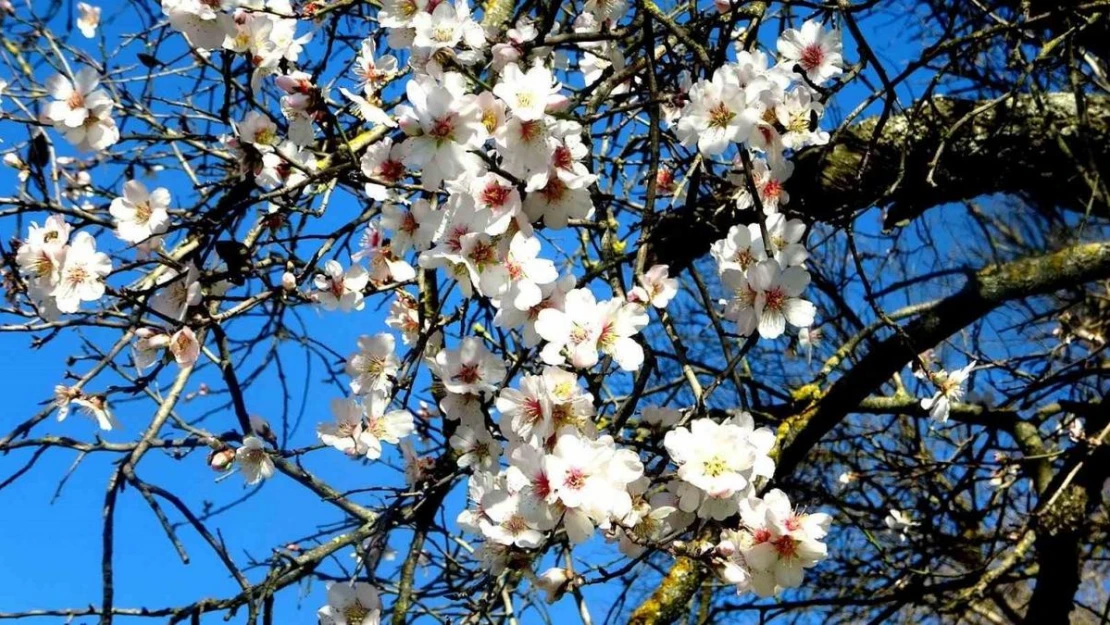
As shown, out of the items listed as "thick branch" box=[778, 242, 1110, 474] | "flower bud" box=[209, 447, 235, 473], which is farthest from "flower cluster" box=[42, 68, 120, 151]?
"thick branch" box=[778, 242, 1110, 474]

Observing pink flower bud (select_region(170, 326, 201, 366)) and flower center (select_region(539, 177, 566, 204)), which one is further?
pink flower bud (select_region(170, 326, 201, 366))

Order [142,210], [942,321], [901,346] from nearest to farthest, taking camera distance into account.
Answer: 1. [142,210]
2. [901,346]
3. [942,321]

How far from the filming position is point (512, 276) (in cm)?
126

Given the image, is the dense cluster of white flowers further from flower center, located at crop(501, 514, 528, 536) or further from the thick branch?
the thick branch

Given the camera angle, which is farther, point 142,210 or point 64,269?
point 142,210

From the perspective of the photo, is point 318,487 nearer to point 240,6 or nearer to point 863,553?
point 240,6

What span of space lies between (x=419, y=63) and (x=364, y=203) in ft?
2.71

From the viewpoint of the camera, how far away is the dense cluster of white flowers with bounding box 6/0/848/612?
48.8 inches

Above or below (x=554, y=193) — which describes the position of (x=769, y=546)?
below

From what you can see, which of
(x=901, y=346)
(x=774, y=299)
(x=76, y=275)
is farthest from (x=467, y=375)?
(x=901, y=346)

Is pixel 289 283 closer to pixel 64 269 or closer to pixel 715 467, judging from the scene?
Answer: pixel 64 269

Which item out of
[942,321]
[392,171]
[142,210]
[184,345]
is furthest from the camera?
[942,321]

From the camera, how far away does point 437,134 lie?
4.18ft

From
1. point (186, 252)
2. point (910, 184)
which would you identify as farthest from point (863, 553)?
point (186, 252)
